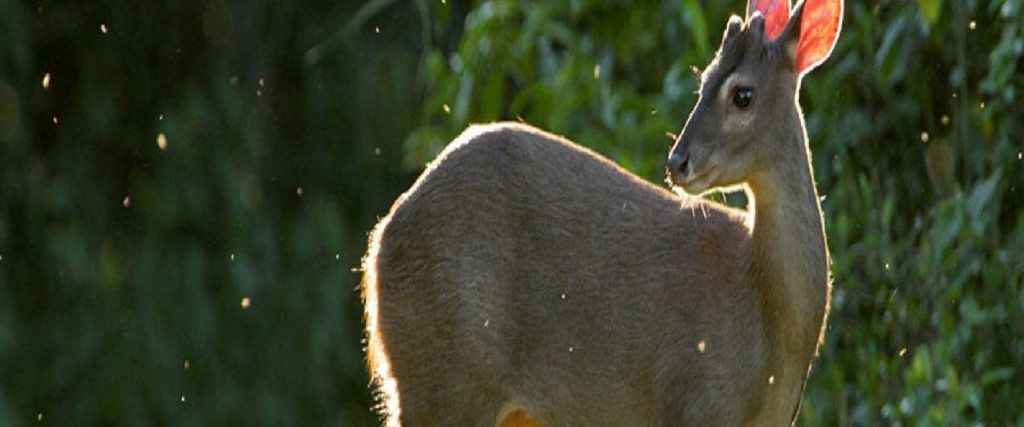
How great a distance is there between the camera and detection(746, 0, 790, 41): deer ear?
9383 millimetres

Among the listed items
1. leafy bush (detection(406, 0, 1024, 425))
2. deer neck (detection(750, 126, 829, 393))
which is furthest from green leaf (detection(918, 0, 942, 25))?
deer neck (detection(750, 126, 829, 393))

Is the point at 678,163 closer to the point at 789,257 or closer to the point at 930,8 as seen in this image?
the point at 789,257

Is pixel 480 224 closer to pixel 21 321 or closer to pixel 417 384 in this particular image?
pixel 417 384

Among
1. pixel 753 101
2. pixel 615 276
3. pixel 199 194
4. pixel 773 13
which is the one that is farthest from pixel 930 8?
pixel 199 194

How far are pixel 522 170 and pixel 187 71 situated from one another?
380cm

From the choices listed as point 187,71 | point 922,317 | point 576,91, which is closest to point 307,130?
point 187,71

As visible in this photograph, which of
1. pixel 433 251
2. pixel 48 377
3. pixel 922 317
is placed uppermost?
pixel 433 251

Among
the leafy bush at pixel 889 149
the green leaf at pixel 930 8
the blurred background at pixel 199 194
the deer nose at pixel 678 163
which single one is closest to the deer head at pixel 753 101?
the deer nose at pixel 678 163

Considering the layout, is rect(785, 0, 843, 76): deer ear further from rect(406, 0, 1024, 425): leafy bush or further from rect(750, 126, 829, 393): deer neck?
rect(406, 0, 1024, 425): leafy bush

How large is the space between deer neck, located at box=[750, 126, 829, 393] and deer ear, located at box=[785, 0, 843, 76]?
197 mm

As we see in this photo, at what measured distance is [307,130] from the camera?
1328cm

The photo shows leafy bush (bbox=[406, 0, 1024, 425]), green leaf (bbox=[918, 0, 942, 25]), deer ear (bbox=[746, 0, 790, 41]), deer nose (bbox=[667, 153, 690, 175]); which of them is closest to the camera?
deer nose (bbox=[667, 153, 690, 175])

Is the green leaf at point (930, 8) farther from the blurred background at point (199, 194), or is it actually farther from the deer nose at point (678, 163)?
the blurred background at point (199, 194)

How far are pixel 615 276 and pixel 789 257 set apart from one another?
541mm
